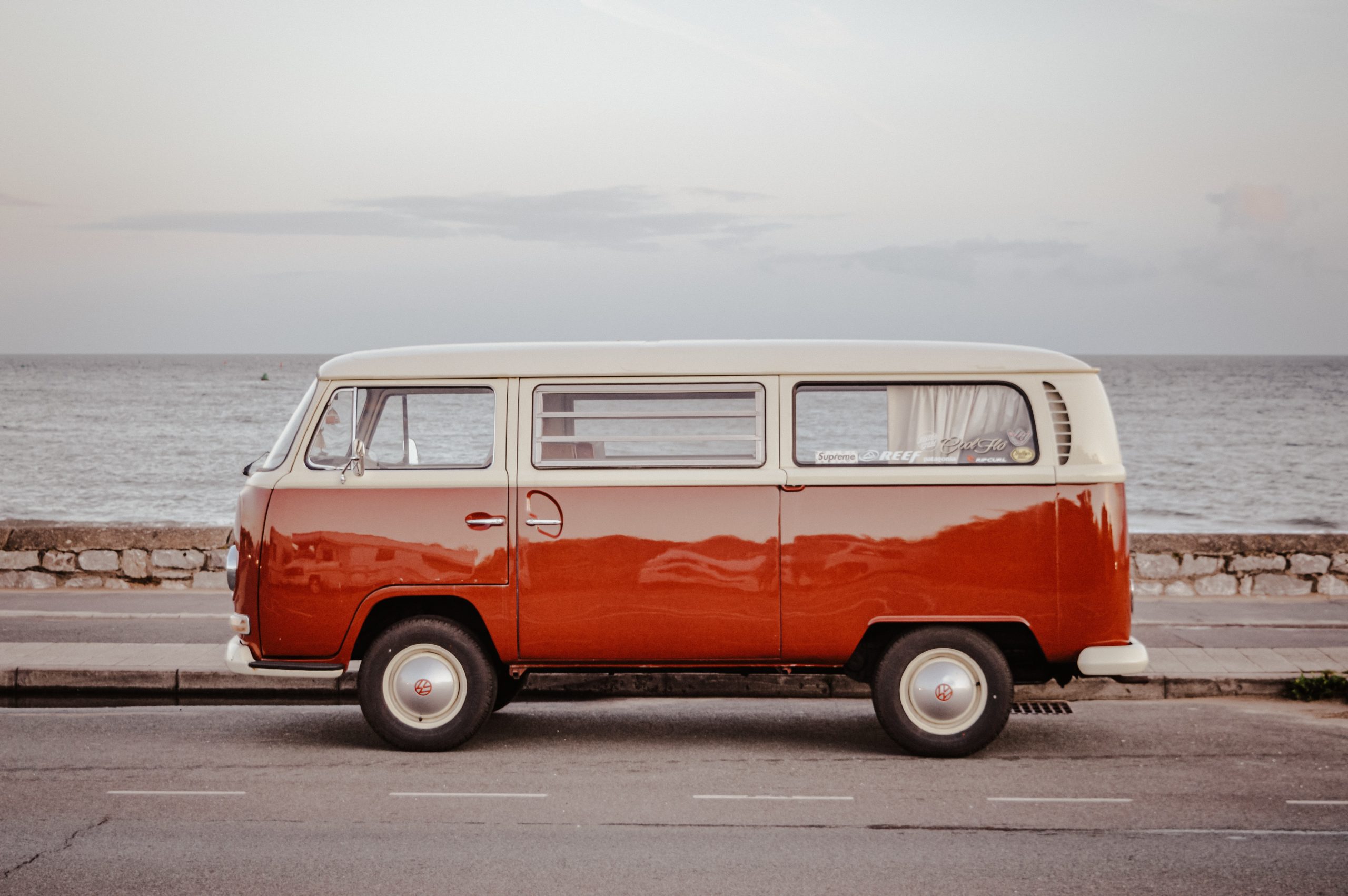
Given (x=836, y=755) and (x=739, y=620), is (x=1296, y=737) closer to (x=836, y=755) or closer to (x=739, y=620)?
(x=836, y=755)

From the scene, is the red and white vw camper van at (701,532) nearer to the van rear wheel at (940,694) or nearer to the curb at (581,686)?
the van rear wheel at (940,694)

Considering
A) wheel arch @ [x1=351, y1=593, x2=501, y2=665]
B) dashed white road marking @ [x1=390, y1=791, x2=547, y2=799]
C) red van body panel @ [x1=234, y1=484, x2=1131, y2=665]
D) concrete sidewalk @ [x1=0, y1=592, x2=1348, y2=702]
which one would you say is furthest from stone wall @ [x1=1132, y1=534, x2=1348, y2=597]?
dashed white road marking @ [x1=390, y1=791, x2=547, y2=799]

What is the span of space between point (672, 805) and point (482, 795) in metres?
0.95

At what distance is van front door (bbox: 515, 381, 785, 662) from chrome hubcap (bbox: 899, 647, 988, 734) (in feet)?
2.58

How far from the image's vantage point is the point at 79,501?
113 feet

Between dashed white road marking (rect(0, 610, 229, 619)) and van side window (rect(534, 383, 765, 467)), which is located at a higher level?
van side window (rect(534, 383, 765, 467))

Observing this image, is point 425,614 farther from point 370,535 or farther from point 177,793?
point 177,793

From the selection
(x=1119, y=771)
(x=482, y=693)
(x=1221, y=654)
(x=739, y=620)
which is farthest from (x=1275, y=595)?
(x=482, y=693)

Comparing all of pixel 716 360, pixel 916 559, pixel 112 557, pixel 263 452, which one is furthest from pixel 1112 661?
pixel 263 452

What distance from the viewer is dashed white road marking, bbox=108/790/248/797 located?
6.31 m

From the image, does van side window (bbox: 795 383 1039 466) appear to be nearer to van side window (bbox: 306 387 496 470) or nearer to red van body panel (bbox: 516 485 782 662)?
red van body panel (bbox: 516 485 782 662)

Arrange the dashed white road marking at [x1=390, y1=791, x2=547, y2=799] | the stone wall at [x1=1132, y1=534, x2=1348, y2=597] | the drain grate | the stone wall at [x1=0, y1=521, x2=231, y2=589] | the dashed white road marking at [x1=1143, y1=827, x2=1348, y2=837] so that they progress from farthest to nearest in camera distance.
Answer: the stone wall at [x1=0, y1=521, x2=231, y2=589]
the stone wall at [x1=1132, y1=534, x2=1348, y2=597]
the drain grate
the dashed white road marking at [x1=390, y1=791, x2=547, y2=799]
the dashed white road marking at [x1=1143, y1=827, x2=1348, y2=837]

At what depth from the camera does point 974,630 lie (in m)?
7.05

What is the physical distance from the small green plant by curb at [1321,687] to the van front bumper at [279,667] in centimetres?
632
